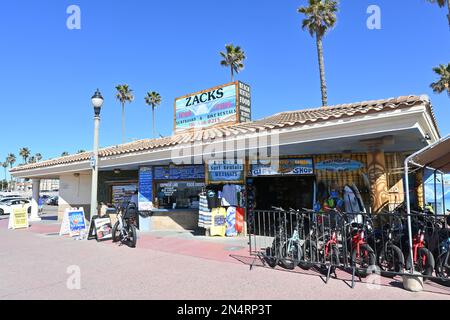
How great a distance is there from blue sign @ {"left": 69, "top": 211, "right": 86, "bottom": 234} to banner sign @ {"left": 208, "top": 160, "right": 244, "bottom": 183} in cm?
488

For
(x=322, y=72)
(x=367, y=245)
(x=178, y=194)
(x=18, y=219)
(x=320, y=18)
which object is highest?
(x=320, y=18)

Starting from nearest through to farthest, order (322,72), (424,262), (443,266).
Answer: (443,266) < (424,262) < (322,72)

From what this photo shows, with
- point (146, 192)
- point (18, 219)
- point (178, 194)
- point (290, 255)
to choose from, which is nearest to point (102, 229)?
point (146, 192)

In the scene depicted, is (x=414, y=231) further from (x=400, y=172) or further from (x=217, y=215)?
(x=217, y=215)

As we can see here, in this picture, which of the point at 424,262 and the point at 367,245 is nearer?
the point at 424,262

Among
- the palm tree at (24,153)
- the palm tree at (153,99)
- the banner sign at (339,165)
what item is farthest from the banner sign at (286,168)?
the palm tree at (24,153)

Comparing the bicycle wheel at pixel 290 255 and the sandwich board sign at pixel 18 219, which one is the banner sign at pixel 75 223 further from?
the bicycle wheel at pixel 290 255

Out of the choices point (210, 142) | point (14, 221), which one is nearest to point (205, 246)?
point (210, 142)

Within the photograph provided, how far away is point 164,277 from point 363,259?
3474 mm

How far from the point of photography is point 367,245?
5.51 m

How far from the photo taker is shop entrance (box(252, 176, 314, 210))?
1205cm

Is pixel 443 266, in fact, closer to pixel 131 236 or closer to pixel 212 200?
pixel 212 200

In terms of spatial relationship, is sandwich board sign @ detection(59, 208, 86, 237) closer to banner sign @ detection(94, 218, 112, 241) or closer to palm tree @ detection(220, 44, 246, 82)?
banner sign @ detection(94, 218, 112, 241)

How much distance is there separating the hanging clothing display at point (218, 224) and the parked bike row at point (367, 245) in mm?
3511
